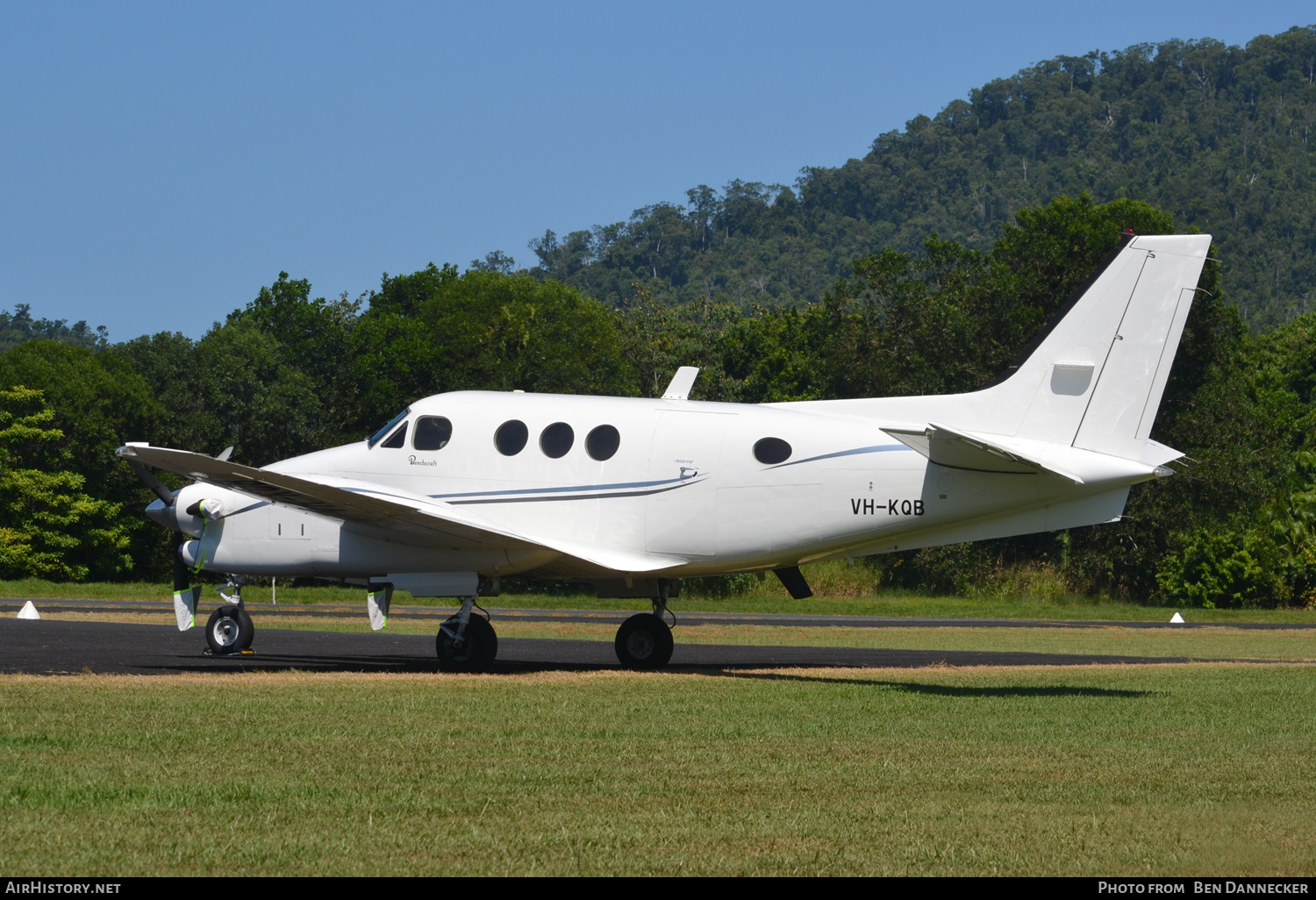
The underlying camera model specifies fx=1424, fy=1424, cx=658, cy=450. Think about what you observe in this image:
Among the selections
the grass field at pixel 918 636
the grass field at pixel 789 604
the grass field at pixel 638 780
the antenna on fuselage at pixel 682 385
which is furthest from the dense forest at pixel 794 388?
the grass field at pixel 638 780

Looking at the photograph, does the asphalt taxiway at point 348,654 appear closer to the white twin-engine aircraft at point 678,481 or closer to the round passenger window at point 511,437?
the white twin-engine aircraft at point 678,481

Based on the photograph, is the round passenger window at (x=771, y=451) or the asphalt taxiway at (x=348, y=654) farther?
the asphalt taxiway at (x=348, y=654)

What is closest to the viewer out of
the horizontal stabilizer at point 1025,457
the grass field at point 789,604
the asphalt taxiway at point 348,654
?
the horizontal stabilizer at point 1025,457

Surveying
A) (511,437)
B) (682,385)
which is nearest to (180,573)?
(511,437)

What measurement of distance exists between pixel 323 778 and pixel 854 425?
36.9 feet

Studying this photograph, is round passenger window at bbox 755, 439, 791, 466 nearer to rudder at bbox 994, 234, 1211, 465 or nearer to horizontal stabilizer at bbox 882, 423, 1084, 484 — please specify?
horizontal stabilizer at bbox 882, 423, 1084, 484

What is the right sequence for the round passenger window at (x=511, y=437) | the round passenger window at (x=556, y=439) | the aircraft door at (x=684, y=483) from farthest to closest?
1. the round passenger window at (x=511, y=437)
2. the round passenger window at (x=556, y=439)
3. the aircraft door at (x=684, y=483)

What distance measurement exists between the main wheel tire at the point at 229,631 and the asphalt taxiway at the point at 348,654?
26cm

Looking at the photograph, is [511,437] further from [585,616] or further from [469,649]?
[585,616]

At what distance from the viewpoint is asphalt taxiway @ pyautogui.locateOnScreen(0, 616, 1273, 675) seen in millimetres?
21312

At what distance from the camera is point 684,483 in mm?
20172

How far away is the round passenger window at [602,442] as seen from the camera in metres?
20.5

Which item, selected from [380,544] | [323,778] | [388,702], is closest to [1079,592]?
[380,544]

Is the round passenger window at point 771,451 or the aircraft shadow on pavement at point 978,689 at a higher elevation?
the round passenger window at point 771,451
